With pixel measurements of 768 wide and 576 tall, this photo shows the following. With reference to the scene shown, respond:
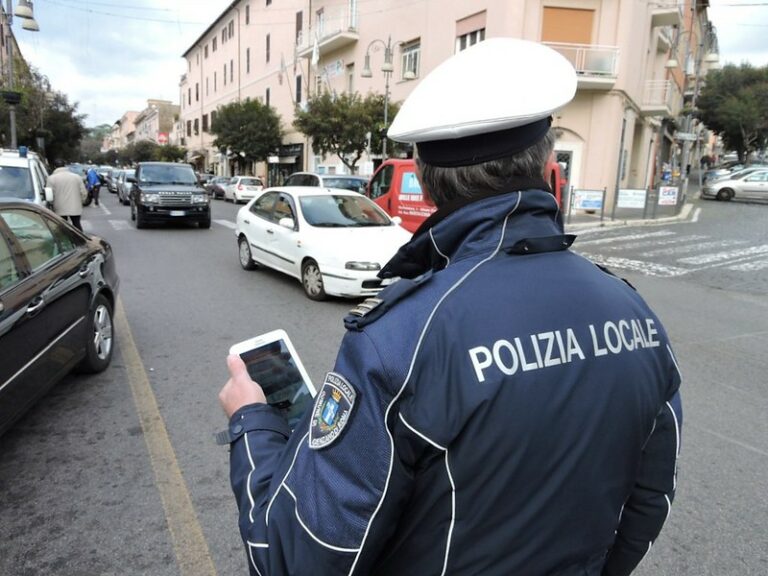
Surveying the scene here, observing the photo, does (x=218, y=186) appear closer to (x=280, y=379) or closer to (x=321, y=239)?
(x=321, y=239)

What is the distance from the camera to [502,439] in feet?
3.22

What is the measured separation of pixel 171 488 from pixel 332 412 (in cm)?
256

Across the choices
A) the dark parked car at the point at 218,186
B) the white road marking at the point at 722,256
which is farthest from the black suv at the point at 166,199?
the dark parked car at the point at 218,186

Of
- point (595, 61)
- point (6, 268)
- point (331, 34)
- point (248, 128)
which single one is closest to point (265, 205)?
point (6, 268)

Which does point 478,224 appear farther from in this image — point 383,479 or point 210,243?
point 210,243

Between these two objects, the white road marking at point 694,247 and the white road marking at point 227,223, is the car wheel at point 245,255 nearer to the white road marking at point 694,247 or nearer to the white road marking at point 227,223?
the white road marking at point 227,223

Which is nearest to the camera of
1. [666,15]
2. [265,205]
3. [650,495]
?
[650,495]

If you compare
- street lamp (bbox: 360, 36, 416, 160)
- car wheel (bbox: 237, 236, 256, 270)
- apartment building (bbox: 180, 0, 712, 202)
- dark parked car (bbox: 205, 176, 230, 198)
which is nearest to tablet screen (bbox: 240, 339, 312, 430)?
car wheel (bbox: 237, 236, 256, 270)

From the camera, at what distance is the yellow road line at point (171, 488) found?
8.75ft

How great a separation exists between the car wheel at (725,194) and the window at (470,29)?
14478 millimetres

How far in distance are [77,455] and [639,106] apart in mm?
28411

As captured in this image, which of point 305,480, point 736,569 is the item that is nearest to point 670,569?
point 736,569

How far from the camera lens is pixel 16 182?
972 cm

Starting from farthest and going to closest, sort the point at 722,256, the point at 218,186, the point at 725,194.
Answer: the point at 218,186 < the point at 725,194 < the point at 722,256
